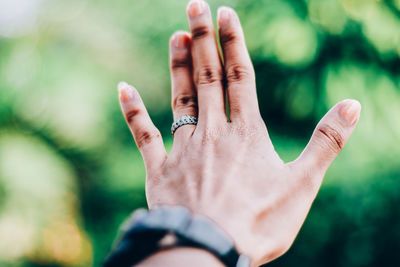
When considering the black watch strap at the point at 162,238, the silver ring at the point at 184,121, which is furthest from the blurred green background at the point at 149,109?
the black watch strap at the point at 162,238

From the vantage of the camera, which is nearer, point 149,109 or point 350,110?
point 350,110

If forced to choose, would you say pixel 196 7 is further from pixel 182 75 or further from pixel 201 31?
pixel 182 75

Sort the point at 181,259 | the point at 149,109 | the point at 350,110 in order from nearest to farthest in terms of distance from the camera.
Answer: the point at 181,259
the point at 350,110
the point at 149,109

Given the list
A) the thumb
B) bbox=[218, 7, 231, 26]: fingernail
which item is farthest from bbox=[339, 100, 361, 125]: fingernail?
bbox=[218, 7, 231, 26]: fingernail

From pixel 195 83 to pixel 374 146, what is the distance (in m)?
1.13

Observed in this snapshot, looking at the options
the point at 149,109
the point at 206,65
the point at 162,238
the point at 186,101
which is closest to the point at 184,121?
the point at 186,101

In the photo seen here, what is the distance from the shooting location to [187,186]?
0.86 m

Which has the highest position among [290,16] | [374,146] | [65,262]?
[290,16]

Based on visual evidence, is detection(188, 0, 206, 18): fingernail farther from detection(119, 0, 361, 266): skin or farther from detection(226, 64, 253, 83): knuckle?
detection(226, 64, 253, 83): knuckle

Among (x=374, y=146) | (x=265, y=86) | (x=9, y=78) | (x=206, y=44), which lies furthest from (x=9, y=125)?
(x=374, y=146)

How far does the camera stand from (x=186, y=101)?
1.06 m

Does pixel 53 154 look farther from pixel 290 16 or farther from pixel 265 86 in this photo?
pixel 290 16

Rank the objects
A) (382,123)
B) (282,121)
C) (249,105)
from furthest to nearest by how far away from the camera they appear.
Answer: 1. (282,121)
2. (382,123)
3. (249,105)

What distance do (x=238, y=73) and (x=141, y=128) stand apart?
1.09 ft
